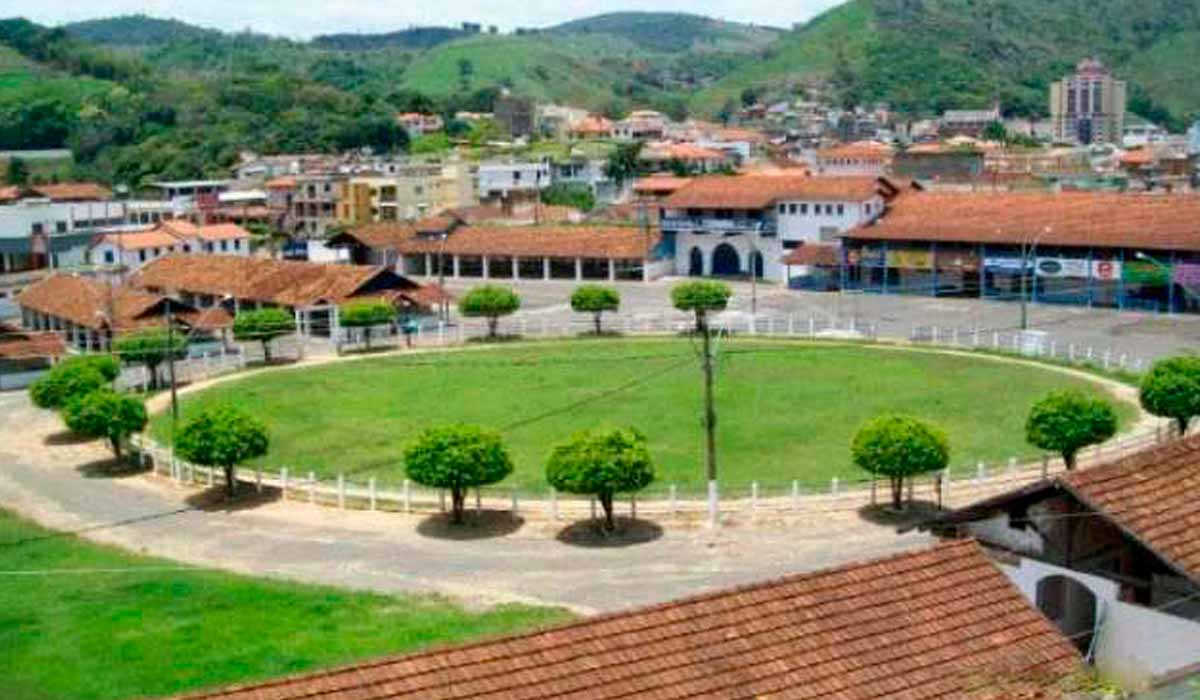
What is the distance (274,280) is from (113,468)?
24.2 meters

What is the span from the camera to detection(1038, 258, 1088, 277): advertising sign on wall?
2320 inches

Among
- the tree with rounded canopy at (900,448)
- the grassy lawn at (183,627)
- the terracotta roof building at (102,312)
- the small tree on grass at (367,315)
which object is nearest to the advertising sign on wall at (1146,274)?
the small tree on grass at (367,315)

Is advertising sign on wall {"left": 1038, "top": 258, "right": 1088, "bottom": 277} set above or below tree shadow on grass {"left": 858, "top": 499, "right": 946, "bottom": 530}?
above

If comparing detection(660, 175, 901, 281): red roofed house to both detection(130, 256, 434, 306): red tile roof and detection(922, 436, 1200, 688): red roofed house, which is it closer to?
detection(130, 256, 434, 306): red tile roof

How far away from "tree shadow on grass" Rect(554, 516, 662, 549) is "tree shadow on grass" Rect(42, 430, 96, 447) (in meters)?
17.0

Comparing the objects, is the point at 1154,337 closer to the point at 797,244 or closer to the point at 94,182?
the point at 797,244

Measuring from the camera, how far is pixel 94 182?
127438 millimetres

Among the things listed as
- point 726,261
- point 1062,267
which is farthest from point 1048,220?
point 726,261

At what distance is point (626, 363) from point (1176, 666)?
35.8 meters

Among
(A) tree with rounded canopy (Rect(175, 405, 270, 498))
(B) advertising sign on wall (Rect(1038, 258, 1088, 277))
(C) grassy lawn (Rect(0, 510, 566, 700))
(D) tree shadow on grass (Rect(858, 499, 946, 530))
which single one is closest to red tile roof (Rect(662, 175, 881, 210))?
(B) advertising sign on wall (Rect(1038, 258, 1088, 277))

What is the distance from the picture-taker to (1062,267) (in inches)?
2338

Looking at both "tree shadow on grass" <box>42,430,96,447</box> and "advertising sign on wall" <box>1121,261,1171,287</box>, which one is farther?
"advertising sign on wall" <box>1121,261,1171,287</box>

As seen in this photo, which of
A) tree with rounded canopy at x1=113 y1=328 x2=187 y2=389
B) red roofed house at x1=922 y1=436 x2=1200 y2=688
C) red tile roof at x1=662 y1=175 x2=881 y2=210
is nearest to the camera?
red roofed house at x1=922 y1=436 x2=1200 y2=688

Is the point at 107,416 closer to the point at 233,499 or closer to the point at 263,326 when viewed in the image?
the point at 233,499
